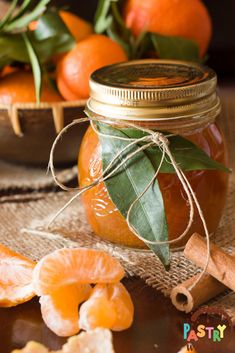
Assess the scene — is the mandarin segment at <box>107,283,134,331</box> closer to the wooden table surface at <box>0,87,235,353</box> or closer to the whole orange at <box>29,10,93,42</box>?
the wooden table surface at <box>0,87,235,353</box>

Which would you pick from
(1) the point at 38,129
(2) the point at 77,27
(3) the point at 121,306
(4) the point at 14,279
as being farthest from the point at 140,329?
(2) the point at 77,27

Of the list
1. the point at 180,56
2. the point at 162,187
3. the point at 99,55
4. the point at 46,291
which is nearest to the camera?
the point at 46,291

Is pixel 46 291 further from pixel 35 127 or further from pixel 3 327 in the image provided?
pixel 35 127

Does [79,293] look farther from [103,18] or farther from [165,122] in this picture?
[103,18]

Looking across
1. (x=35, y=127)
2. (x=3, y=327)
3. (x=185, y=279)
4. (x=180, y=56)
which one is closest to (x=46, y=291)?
(x=3, y=327)

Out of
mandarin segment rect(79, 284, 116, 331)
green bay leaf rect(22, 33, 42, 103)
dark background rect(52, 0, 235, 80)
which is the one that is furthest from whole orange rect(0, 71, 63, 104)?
dark background rect(52, 0, 235, 80)
